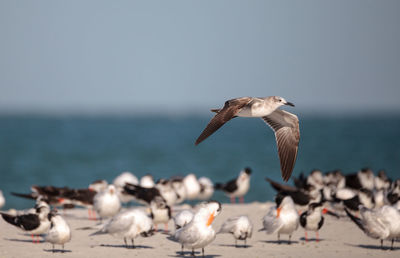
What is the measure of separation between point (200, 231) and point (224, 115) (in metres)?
2.35

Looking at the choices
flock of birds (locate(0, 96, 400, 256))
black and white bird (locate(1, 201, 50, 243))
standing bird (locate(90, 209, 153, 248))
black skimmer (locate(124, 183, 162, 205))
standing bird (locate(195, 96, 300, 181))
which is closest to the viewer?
standing bird (locate(195, 96, 300, 181))

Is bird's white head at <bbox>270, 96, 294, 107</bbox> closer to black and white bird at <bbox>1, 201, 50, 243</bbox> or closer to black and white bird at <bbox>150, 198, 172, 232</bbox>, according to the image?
black and white bird at <bbox>150, 198, 172, 232</bbox>

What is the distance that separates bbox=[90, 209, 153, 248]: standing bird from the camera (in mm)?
12734

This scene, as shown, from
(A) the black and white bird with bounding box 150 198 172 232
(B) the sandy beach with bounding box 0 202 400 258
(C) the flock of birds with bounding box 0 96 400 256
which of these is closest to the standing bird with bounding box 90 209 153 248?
(C) the flock of birds with bounding box 0 96 400 256

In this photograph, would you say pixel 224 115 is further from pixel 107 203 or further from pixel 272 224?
pixel 107 203

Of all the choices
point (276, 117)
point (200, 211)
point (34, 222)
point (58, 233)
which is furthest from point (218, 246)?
point (34, 222)

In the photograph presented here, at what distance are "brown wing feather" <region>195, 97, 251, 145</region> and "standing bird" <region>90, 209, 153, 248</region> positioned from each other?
3.09 metres

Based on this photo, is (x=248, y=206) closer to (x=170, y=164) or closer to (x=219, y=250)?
(x=219, y=250)

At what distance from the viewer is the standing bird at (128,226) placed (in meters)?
12.7

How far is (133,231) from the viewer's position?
12.8 meters

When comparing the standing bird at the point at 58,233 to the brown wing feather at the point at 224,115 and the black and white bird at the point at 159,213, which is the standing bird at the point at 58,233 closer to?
the black and white bird at the point at 159,213

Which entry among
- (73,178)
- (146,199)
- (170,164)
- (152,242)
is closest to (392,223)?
(152,242)

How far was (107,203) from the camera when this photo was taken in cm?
1566

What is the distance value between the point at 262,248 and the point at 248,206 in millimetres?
5309
